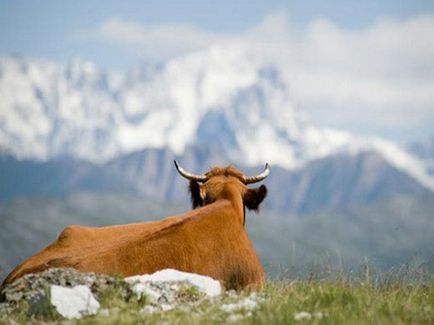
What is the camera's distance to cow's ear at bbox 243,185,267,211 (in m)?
17.4

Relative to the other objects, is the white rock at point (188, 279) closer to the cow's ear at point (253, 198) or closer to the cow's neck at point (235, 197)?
the cow's neck at point (235, 197)

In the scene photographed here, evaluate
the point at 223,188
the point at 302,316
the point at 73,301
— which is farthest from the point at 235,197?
the point at 302,316

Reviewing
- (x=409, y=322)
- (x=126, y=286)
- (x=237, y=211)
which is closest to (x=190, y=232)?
(x=237, y=211)

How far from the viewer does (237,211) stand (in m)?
15.7

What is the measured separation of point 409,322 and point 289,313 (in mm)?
1223

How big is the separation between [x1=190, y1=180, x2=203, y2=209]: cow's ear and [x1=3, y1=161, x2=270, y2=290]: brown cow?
1.50 m

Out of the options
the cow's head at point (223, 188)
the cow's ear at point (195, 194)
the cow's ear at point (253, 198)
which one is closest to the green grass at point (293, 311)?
the cow's head at point (223, 188)

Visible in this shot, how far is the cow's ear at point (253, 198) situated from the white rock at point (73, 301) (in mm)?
7736

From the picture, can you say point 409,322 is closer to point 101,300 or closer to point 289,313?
point 289,313

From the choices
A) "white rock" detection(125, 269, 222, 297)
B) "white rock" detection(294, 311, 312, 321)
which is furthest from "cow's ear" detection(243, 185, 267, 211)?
"white rock" detection(294, 311, 312, 321)

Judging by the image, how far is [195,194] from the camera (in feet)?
59.4

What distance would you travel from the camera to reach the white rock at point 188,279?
11.8 metres

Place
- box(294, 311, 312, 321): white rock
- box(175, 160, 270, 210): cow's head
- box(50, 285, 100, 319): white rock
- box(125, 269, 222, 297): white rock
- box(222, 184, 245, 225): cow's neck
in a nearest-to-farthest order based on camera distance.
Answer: box(294, 311, 312, 321): white rock → box(50, 285, 100, 319): white rock → box(125, 269, 222, 297): white rock → box(222, 184, 245, 225): cow's neck → box(175, 160, 270, 210): cow's head

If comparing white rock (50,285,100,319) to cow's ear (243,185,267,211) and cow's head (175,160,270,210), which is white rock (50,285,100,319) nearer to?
cow's head (175,160,270,210)
